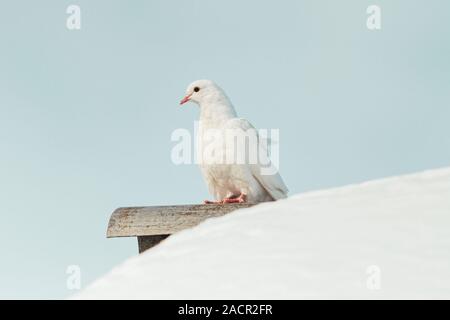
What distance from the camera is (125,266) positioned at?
223 cm

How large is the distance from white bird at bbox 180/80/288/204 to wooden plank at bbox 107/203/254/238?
3.11 meters

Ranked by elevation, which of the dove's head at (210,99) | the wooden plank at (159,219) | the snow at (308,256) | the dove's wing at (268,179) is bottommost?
the snow at (308,256)

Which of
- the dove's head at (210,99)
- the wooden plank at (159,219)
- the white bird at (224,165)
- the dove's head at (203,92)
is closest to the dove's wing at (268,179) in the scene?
the white bird at (224,165)

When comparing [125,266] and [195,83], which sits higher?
[195,83]

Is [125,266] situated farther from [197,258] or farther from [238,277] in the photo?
[238,277]

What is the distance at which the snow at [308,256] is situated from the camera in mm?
1996

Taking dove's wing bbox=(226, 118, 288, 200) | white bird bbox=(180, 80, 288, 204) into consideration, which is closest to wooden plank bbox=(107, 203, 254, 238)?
white bird bbox=(180, 80, 288, 204)

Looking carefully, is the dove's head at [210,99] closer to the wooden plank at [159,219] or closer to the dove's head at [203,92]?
the dove's head at [203,92]

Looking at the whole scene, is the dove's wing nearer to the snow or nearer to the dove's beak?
the dove's beak

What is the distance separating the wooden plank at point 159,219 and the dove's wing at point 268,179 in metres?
3.36

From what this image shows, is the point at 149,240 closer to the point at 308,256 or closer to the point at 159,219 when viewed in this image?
the point at 159,219
